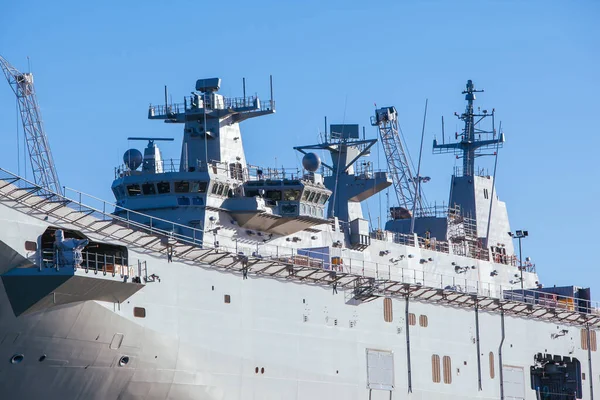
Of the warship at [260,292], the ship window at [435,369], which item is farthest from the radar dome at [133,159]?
the ship window at [435,369]

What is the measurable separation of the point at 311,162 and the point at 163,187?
22.9 ft

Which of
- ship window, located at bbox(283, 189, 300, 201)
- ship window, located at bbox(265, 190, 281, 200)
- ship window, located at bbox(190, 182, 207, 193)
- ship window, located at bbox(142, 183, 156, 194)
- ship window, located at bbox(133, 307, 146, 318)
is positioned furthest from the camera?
ship window, located at bbox(265, 190, 281, 200)

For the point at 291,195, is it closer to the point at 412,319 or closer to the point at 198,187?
the point at 198,187

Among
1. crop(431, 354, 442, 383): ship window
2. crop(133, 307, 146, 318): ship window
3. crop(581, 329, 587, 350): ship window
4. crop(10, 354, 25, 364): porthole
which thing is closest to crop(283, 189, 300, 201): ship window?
crop(431, 354, 442, 383): ship window

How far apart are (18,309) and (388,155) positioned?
40.4 m

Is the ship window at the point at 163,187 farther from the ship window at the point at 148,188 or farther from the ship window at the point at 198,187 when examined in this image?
the ship window at the point at 198,187

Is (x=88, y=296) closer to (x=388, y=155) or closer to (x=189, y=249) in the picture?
(x=189, y=249)

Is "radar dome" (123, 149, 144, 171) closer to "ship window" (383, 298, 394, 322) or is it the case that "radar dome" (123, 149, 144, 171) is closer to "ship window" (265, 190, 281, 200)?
"ship window" (265, 190, 281, 200)

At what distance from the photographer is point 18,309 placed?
116 feet

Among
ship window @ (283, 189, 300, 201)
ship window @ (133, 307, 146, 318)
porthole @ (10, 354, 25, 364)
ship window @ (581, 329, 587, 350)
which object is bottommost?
porthole @ (10, 354, 25, 364)

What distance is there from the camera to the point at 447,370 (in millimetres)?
51844

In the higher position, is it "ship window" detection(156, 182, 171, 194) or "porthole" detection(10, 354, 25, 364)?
"ship window" detection(156, 182, 171, 194)

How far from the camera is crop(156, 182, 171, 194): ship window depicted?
46.1 meters

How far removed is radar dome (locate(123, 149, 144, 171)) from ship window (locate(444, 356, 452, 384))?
16786mm
